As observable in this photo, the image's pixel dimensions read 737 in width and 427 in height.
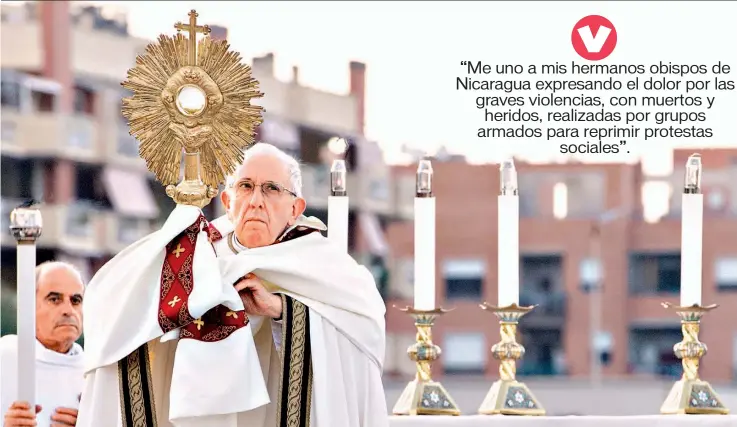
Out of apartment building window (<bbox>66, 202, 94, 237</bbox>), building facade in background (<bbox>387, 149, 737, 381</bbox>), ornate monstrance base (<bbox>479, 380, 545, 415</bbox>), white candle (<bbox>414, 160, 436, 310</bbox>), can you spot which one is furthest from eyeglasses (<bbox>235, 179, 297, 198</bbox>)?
building facade in background (<bbox>387, 149, 737, 381</bbox>)

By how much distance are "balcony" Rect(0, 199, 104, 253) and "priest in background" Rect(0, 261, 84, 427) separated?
27128 millimetres

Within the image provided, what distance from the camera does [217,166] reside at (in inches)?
186

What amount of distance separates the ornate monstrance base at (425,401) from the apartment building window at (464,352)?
129 feet

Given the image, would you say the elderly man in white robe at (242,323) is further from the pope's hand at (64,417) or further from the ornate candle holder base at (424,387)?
the ornate candle holder base at (424,387)

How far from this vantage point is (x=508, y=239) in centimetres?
559

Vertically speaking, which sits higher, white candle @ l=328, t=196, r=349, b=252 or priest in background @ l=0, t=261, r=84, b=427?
white candle @ l=328, t=196, r=349, b=252

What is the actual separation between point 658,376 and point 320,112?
38.4ft

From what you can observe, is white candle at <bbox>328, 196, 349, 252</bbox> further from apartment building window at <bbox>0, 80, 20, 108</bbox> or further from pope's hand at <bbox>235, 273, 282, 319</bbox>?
apartment building window at <bbox>0, 80, 20, 108</bbox>

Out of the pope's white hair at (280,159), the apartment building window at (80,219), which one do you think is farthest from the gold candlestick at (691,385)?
the apartment building window at (80,219)

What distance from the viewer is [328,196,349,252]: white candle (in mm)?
5336

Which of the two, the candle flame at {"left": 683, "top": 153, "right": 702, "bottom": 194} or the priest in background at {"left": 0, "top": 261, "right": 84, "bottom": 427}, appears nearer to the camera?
the priest in background at {"left": 0, "top": 261, "right": 84, "bottom": 427}

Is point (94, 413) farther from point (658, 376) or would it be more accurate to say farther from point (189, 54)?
point (658, 376)

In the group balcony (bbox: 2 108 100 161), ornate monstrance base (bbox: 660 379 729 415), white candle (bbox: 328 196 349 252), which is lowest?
ornate monstrance base (bbox: 660 379 729 415)

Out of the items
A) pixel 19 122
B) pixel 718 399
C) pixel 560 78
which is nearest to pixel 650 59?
pixel 560 78
